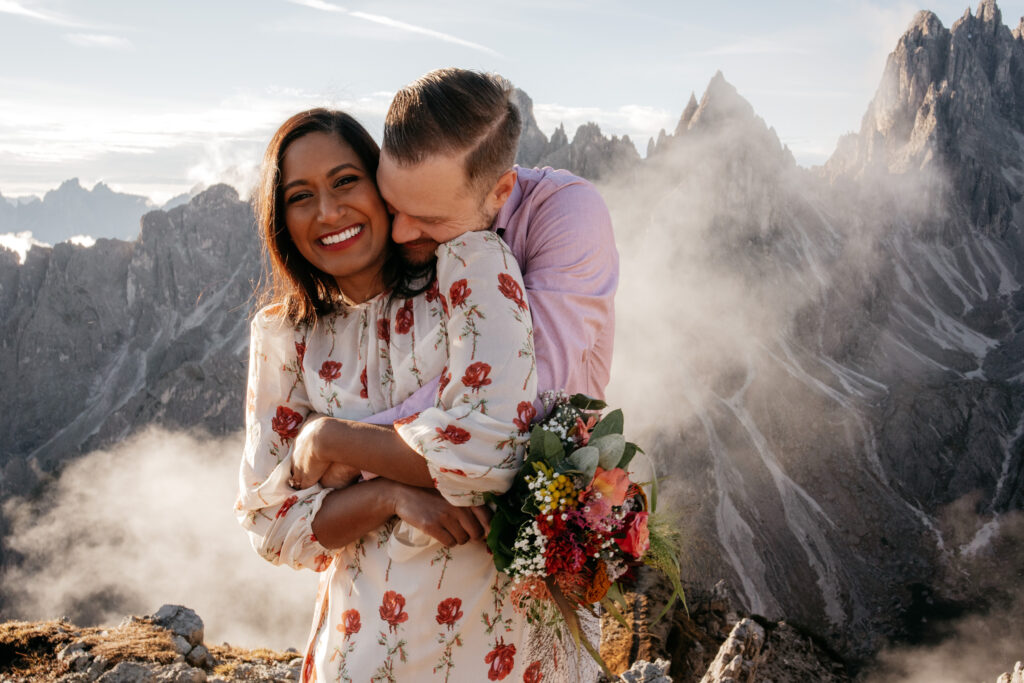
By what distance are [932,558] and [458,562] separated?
10617cm

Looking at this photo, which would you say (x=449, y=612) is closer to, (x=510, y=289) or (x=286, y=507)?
(x=286, y=507)

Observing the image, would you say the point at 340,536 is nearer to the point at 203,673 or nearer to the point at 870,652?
the point at 203,673

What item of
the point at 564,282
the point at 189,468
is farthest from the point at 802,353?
the point at 564,282

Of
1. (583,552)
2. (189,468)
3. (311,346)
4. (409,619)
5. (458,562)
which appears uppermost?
(311,346)

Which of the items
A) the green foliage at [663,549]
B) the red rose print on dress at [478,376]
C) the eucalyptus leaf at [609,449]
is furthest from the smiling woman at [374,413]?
the green foliage at [663,549]

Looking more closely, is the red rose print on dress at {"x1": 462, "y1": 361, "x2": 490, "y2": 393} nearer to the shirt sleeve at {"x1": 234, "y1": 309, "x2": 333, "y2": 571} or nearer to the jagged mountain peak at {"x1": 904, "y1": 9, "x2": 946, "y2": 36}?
the shirt sleeve at {"x1": 234, "y1": 309, "x2": 333, "y2": 571}

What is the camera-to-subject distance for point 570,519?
9.45 feet

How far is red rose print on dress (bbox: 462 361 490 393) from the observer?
9.48 ft

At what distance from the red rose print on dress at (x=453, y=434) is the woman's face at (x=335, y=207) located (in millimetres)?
1032

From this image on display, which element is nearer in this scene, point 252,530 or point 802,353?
point 252,530

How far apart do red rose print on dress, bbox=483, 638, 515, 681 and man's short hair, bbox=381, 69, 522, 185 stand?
6.89ft

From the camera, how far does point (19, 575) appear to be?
93500mm

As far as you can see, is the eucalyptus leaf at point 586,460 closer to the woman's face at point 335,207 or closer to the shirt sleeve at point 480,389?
the shirt sleeve at point 480,389

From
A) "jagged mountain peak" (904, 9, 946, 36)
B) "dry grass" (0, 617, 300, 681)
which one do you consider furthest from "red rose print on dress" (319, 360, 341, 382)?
"jagged mountain peak" (904, 9, 946, 36)
